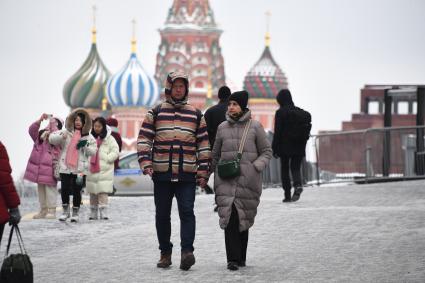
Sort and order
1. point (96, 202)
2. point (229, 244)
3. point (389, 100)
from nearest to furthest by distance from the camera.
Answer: point (229, 244) < point (96, 202) < point (389, 100)

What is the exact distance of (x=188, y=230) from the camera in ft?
40.9

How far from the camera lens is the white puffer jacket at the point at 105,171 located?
1872 centimetres

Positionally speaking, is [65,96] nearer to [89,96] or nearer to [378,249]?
[89,96]

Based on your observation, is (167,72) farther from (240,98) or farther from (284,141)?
(240,98)

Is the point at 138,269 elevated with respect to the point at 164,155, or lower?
lower

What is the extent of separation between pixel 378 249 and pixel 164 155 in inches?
90.7

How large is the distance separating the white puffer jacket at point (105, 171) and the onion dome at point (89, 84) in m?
138

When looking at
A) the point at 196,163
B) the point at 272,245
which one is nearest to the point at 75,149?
the point at 272,245

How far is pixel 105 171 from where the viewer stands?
1886 cm

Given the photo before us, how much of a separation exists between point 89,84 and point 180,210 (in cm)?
14568

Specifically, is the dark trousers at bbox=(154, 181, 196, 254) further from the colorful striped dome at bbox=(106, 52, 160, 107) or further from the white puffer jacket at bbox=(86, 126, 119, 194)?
the colorful striped dome at bbox=(106, 52, 160, 107)

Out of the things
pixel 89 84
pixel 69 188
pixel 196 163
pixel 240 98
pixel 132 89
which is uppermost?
pixel 240 98

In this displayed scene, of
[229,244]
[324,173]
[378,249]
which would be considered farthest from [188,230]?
[324,173]

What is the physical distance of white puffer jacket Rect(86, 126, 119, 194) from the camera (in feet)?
61.4
